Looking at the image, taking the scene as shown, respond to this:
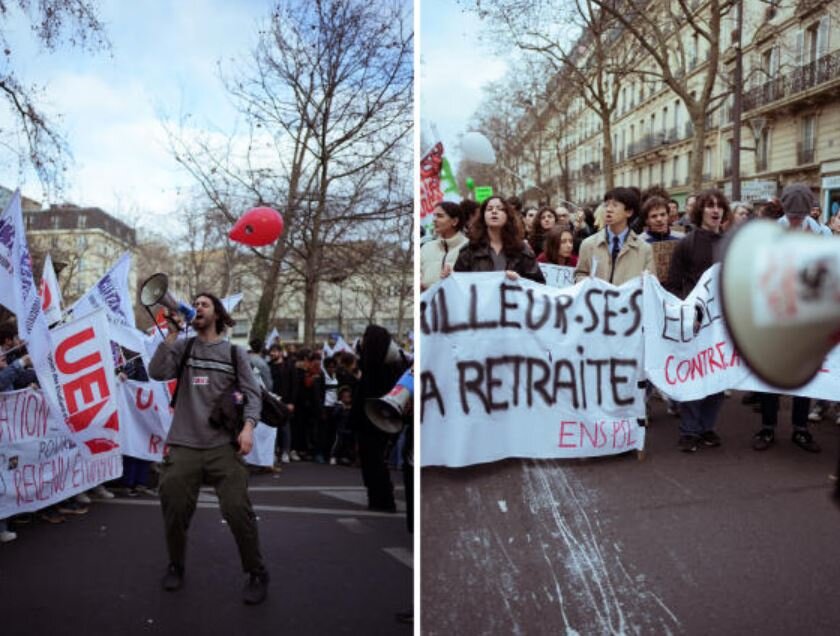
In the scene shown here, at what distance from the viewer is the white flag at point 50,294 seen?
1952 millimetres

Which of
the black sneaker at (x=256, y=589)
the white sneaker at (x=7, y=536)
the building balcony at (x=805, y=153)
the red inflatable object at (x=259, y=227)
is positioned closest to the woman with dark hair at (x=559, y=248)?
the building balcony at (x=805, y=153)

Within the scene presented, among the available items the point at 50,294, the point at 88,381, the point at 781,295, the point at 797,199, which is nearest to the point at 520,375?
the point at 797,199

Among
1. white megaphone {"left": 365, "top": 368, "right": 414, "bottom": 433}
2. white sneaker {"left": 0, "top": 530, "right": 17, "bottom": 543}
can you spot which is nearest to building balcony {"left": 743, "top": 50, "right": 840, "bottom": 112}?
white megaphone {"left": 365, "top": 368, "right": 414, "bottom": 433}

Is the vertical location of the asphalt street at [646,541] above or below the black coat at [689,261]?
below

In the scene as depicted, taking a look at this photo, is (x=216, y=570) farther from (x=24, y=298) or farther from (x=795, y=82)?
(x=795, y=82)

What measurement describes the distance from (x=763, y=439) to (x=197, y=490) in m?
1.30

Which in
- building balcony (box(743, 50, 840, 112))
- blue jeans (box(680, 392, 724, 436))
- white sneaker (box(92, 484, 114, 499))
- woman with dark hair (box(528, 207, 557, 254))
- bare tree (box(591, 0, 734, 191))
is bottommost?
white sneaker (box(92, 484, 114, 499))

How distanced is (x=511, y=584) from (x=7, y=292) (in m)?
1.40

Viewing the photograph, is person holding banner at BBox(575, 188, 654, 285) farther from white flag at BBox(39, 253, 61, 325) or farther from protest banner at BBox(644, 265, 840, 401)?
white flag at BBox(39, 253, 61, 325)

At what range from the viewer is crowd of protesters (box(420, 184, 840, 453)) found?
1.59m

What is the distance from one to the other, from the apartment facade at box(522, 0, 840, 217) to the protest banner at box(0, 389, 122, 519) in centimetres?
142

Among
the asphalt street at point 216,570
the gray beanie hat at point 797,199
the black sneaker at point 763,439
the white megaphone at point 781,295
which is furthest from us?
the asphalt street at point 216,570

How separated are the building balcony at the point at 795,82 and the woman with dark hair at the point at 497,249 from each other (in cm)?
52

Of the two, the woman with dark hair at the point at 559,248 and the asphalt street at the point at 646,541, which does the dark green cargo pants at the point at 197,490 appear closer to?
the asphalt street at the point at 646,541
